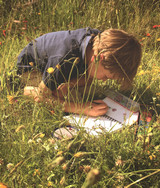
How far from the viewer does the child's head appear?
1.47 meters

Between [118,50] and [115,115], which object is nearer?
[118,50]

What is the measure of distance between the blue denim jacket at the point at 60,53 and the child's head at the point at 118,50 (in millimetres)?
114

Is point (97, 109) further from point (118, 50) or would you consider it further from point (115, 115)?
Result: point (118, 50)

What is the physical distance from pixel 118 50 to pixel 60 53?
15.8 inches

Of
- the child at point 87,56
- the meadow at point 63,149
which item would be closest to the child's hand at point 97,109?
the child at point 87,56

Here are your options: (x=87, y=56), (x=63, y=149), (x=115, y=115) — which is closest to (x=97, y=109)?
(x=115, y=115)

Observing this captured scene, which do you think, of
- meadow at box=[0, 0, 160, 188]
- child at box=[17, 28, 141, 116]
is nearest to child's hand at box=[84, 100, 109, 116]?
child at box=[17, 28, 141, 116]

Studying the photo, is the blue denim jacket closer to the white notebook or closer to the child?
the child

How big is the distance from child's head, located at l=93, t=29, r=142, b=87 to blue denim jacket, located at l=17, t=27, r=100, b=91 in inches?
4.5

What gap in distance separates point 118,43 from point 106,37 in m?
0.10

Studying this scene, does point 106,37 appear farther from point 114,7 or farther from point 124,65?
point 114,7

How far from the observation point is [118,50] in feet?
4.86

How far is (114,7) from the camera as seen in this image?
9.36ft

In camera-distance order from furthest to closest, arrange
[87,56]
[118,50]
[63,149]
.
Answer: [87,56] → [118,50] → [63,149]
